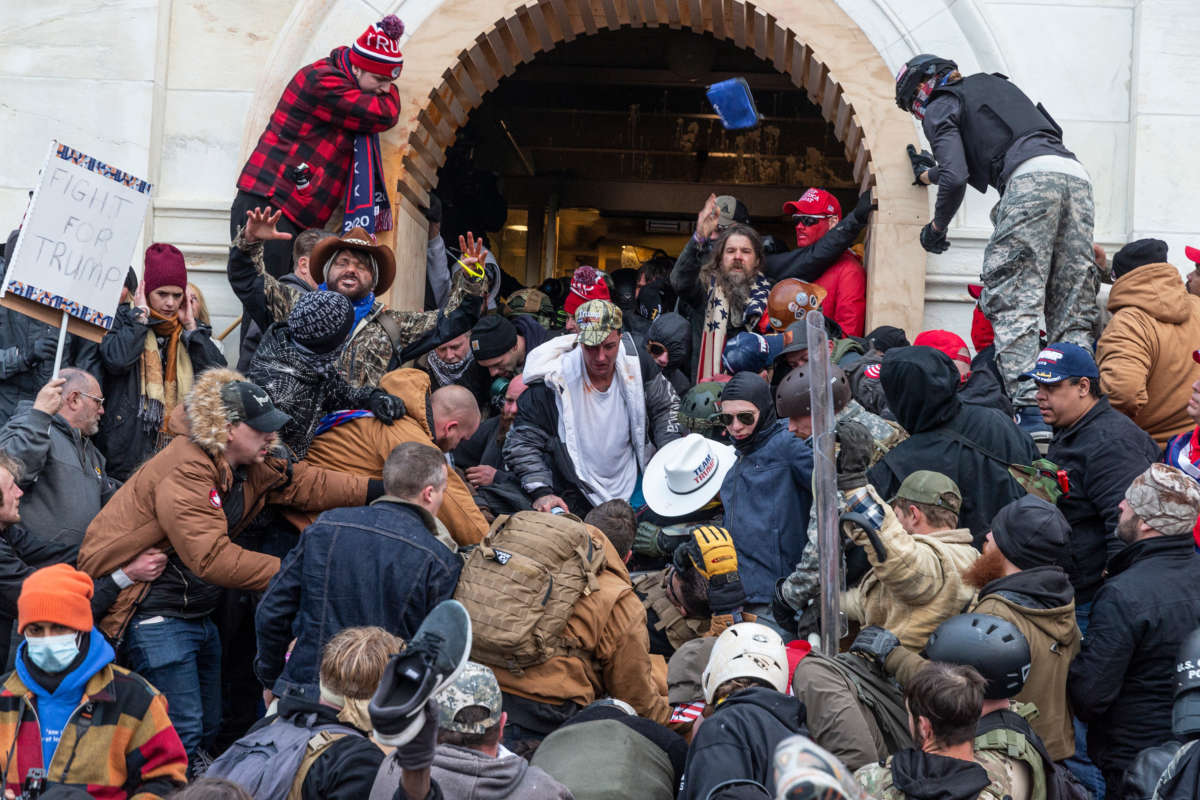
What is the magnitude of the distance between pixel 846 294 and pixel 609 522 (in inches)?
139

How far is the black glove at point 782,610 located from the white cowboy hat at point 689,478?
862 mm

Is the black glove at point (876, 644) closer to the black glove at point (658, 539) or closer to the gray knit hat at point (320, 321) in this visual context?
the black glove at point (658, 539)

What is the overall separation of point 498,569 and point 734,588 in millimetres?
1026

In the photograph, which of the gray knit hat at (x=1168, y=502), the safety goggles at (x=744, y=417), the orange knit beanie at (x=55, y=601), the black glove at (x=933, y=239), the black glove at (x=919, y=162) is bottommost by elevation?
the orange knit beanie at (x=55, y=601)

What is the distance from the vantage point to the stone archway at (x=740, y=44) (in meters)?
9.01


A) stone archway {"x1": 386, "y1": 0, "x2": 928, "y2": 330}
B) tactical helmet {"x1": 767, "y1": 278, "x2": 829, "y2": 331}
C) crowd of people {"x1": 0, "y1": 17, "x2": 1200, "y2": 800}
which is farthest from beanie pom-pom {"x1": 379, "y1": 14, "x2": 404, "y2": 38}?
tactical helmet {"x1": 767, "y1": 278, "x2": 829, "y2": 331}

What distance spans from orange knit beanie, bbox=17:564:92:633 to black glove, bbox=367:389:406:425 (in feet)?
6.49

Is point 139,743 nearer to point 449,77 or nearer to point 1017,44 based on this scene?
point 449,77

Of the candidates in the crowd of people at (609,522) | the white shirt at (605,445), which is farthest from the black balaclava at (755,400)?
the white shirt at (605,445)

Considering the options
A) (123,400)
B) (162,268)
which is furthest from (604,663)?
(162,268)

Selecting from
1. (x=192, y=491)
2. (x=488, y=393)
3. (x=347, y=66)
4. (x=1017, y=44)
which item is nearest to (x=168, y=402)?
(x=192, y=491)

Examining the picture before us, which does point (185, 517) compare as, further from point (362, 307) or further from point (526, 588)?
point (362, 307)

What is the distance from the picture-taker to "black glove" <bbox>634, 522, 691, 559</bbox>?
22.4 feet

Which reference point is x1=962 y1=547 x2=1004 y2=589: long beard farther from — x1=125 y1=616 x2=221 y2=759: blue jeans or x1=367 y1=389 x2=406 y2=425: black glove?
x1=125 y1=616 x2=221 y2=759: blue jeans
